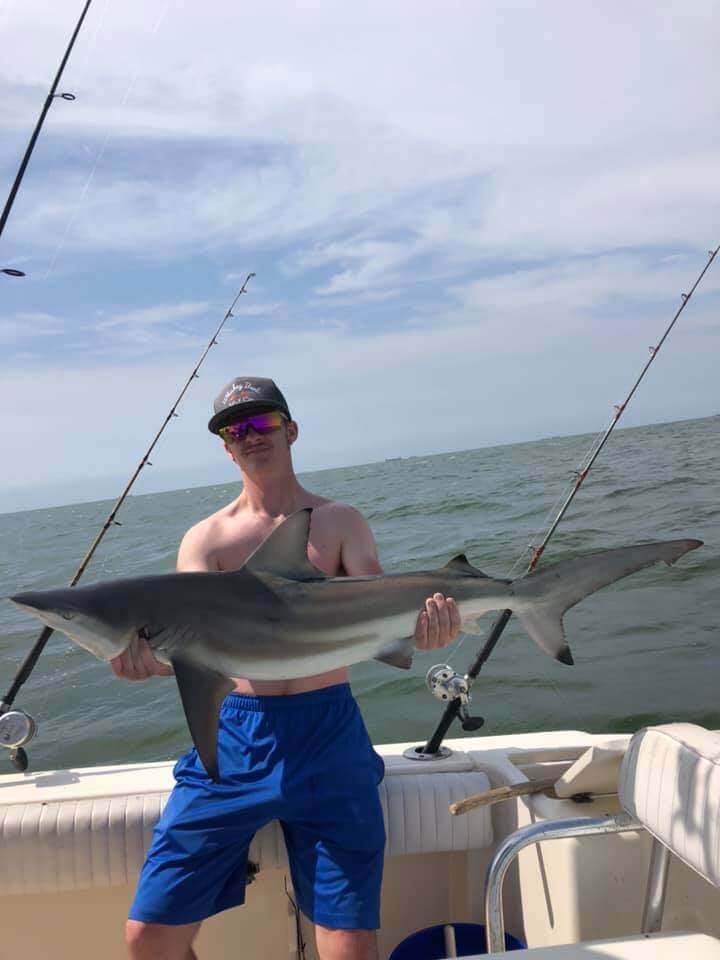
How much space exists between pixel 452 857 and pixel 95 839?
1.46m

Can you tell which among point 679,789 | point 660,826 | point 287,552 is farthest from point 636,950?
point 287,552

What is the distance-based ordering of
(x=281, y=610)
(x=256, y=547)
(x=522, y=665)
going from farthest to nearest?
(x=522, y=665) → (x=256, y=547) → (x=281, y=610)

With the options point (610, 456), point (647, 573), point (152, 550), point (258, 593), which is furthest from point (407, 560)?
point (610, 456)

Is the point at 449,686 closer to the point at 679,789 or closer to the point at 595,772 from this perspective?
the point at 595,772

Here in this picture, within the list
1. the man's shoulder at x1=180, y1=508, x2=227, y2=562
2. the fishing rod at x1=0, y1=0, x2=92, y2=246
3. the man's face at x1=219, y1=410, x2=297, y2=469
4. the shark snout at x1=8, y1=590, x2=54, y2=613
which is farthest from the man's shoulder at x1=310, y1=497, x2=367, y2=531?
the fishing rod at x1=0, y1=0, x2=92, y2=246

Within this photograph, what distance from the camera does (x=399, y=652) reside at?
244 cm

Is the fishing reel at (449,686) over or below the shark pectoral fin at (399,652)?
below

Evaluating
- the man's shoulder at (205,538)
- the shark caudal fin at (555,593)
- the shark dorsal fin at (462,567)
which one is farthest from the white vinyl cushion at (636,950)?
Result: the man's shoulder at (205,538)

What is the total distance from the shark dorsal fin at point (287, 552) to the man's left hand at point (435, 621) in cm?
36

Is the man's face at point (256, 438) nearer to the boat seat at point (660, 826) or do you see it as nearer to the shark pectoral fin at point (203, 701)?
the shark pectoral fin at point (203, 701)

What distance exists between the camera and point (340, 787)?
258 centimetres

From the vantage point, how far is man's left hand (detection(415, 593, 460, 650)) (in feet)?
7.96

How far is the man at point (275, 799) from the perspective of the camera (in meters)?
2.42

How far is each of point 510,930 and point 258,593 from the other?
1.88 meters
